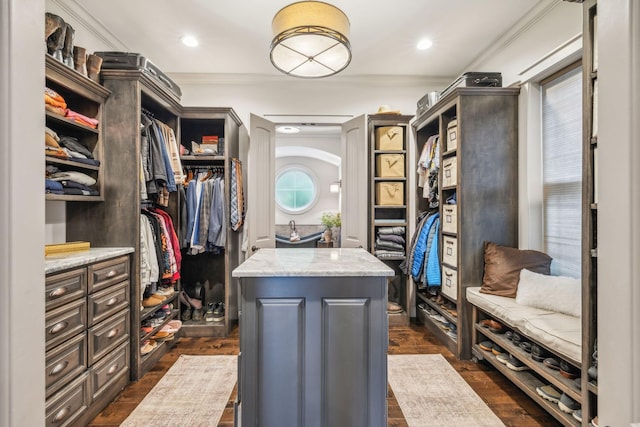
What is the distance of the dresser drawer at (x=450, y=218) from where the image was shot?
2725 mm

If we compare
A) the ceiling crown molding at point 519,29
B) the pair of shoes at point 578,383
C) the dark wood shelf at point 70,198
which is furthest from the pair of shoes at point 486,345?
the dark wood shelf at point 70,198

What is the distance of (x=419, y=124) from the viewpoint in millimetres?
3486

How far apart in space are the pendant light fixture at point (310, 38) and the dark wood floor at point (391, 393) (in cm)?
230

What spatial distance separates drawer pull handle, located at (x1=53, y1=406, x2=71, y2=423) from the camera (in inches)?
63.3

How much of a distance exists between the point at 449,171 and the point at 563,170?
82cm

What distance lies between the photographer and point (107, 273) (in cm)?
202

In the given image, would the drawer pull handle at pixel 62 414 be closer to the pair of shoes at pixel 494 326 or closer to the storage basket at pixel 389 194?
the pair of shoes at pixel 494 326

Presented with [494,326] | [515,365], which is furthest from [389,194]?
[515,365]

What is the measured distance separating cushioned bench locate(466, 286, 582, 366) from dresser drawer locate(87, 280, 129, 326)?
2623 millimetres

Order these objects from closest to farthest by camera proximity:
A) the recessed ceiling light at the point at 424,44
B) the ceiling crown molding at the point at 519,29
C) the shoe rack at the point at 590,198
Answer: the shoe rack at the point at 590,198
the ceiling crown molding at the point at 519,29
the recessed ceiling light at the point at 424,44

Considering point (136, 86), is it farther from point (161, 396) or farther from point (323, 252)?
point (161, 396)

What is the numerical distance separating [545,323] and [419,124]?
7.58 ft

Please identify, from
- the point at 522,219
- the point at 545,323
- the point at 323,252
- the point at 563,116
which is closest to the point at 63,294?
the point at 323,252

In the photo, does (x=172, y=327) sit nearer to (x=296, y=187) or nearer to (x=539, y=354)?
(x=539, y=354)
